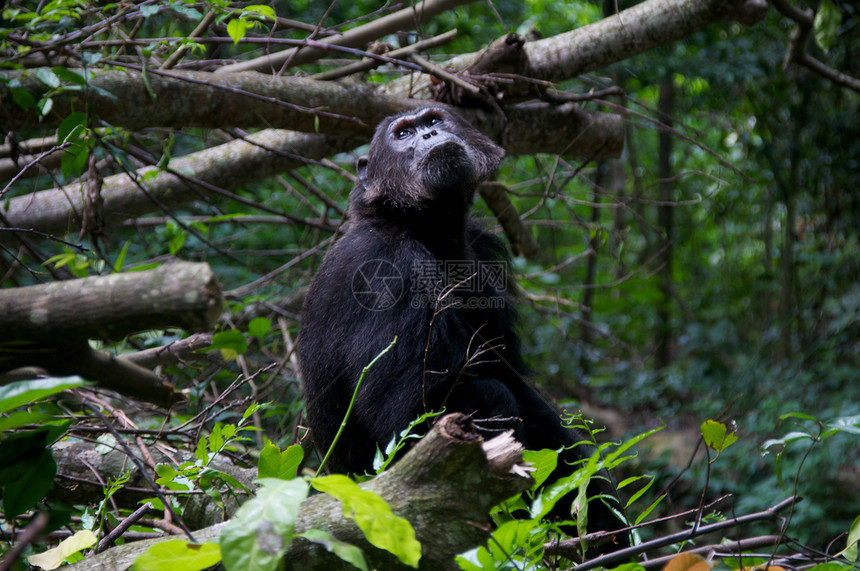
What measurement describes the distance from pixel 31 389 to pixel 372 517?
728 mm

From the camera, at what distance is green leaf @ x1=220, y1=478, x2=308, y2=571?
125 cm

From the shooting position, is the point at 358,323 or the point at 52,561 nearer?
the point at 52,561

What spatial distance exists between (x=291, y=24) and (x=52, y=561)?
9.94 feet

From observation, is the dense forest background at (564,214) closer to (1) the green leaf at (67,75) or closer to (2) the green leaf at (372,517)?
(1) the green leaf at (67,75)

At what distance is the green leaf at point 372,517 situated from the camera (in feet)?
4.46

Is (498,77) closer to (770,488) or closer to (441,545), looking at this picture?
(441,545)

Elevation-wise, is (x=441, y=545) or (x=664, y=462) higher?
(x=441, y=545)

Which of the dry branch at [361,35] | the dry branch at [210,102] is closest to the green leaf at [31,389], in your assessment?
the dry branch at [210,102]

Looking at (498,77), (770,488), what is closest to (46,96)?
(498,77)

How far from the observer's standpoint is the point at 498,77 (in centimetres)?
408

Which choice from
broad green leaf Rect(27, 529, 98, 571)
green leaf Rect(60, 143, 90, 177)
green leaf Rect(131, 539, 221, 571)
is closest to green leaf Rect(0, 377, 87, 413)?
green leaf Rect(131, 539, 221, 571)

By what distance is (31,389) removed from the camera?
1.35 m

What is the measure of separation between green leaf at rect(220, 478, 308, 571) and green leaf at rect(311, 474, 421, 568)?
8cm

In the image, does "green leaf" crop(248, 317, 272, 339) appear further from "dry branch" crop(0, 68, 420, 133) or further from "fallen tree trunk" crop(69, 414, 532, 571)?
"fallen tree trunk" crop(69, 414, 532, 571)
